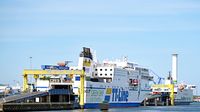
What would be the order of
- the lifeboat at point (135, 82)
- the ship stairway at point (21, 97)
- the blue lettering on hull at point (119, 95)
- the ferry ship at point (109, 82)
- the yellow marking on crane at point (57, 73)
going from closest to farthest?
the ship stairway at point (21, 97) → the yellow marking on crane at point (57, 73) → the ferry ship at point (109, 82) → the blue lettering on hull at point (119, 95) → the lifeboat at point (135, 82)

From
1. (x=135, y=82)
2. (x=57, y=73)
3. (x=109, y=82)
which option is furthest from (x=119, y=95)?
(x=57, y=73)

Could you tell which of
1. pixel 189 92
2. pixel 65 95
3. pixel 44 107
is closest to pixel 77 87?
pixel 65 95

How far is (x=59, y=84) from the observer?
83.3 metres

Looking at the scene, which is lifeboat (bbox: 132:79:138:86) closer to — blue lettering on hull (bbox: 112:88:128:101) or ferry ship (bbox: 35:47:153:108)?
A: ferry ship (bbox: 35:47:153:108)

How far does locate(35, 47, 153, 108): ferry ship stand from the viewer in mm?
83250

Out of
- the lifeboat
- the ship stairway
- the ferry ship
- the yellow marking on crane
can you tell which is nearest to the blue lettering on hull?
the ferry ship

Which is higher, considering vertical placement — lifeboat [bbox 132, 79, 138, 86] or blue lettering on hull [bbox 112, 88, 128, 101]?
lifeboat [bbox 132, 79, 138, 86]

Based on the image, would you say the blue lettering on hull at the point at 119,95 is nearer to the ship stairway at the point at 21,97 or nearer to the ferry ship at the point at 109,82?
the ferry ship at the point at 109,82

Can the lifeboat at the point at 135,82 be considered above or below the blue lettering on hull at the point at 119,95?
above

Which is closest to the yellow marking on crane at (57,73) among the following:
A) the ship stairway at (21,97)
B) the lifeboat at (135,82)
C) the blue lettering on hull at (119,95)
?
the ship stairway at (21,97)

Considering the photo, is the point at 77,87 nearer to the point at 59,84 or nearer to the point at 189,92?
the point at 59,84

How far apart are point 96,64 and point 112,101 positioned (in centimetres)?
743

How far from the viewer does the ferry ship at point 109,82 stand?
3278 inches

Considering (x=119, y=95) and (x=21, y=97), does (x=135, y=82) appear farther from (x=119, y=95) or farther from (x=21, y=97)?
(x=21, y=97)
